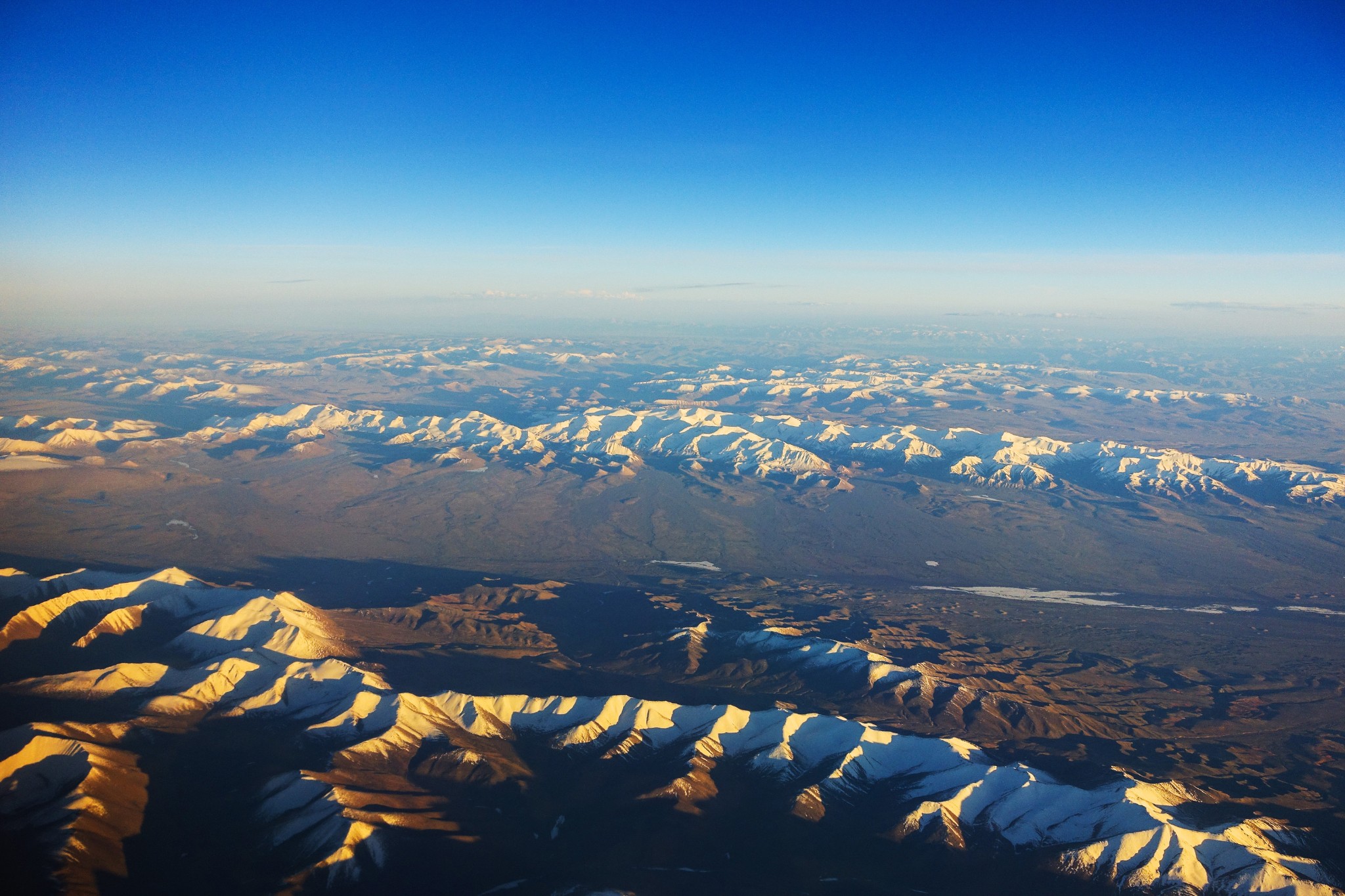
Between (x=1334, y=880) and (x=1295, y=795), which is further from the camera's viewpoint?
(x=1295, y=795)

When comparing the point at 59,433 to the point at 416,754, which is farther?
the point at 59,433

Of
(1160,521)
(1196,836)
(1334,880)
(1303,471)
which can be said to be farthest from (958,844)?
(1303,471)

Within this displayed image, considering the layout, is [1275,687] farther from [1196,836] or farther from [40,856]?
[40,856]

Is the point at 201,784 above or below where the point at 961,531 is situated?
above

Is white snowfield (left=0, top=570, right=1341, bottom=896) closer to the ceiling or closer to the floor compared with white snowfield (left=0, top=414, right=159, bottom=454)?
closer to the floor

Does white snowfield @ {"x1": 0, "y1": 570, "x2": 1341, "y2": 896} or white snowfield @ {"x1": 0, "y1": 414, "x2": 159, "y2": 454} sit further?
white snowfield @ {"x1": 0, "y1": 414, "x2": 159, "y2": 454}

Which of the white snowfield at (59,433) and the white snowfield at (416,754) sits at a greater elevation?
the white snowfield at (59,433)

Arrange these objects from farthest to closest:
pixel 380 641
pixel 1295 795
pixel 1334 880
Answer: pixel 380 641, pixel 1295 795, pixel 1334 880

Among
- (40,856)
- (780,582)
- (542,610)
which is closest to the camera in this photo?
(40,856)
